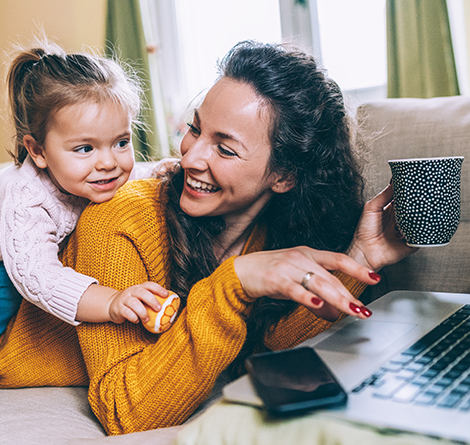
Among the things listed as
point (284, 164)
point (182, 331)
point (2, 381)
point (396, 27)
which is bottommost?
point (2, 381)

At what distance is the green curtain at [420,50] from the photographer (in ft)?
7.20

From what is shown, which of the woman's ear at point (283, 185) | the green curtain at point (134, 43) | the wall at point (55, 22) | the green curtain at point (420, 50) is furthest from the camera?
the wall at point (55, 22)

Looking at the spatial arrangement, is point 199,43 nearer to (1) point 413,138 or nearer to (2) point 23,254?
(1) point 413,138

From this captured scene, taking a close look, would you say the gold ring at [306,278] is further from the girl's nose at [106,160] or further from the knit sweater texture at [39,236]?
the girl's nose at [106,160]

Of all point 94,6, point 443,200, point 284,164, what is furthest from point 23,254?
point 94,6

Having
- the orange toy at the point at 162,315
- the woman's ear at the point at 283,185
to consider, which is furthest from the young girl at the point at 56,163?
the woman's ear at the point at 283,185

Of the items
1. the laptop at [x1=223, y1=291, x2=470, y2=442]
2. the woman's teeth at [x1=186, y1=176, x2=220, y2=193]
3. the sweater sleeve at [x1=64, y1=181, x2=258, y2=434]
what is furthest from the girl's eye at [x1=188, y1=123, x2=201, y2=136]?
the laptop at [x1=223, y1=291, x2=470, y2=442]

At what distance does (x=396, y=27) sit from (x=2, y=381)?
2.19m

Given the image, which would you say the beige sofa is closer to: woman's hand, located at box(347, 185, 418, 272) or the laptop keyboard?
woman's hand, located at box(347, 185, 418, 272)

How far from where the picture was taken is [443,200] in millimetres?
803

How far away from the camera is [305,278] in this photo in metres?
0.73

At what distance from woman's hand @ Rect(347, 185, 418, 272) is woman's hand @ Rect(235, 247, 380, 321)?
0.28m

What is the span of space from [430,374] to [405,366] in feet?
0.11

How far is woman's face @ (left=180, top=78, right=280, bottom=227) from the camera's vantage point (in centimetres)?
105
